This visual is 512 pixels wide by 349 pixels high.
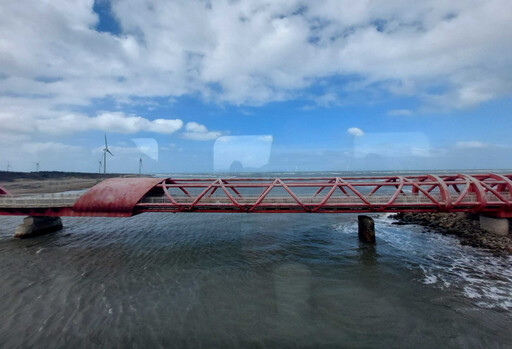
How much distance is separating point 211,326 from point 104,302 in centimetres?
708

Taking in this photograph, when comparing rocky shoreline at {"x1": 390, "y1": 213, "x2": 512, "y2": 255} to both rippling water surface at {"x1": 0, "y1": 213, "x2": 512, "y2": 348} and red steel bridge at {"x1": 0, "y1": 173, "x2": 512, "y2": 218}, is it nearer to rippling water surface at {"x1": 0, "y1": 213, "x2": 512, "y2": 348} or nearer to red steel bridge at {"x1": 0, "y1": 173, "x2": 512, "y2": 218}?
rippling water surface at {"x1": 0, "y1": 213, "x2": 512, "y2": 348}

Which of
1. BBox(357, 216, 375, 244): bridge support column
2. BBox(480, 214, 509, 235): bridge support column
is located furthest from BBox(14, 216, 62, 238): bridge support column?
BBox(480, 214, 509, 235): bridge support column

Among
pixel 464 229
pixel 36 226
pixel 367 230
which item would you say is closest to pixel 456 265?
pixel 367 230

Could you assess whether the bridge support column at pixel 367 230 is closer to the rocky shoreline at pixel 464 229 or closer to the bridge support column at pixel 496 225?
the rocky shoreline at pixel 464 229

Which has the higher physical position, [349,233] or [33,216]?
[33,216]

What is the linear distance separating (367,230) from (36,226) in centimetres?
3875

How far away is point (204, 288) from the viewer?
14234mm

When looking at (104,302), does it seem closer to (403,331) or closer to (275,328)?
(275,328)

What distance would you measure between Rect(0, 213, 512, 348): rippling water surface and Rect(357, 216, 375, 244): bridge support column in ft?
4.87

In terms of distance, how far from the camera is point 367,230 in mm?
23219

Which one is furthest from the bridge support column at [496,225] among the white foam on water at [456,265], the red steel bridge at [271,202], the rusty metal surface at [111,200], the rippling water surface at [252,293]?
the rusty metal surface at [111,200]

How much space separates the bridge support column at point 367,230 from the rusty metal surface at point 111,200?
79.1 feet

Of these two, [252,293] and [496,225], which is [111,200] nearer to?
[252,293]

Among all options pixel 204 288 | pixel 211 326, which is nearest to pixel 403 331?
pixel 211 326
